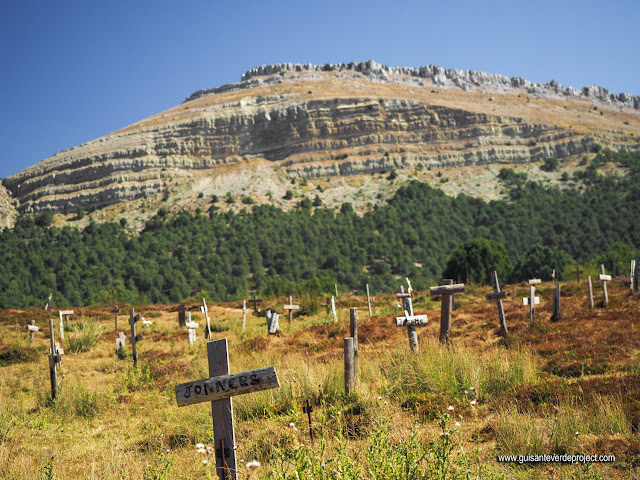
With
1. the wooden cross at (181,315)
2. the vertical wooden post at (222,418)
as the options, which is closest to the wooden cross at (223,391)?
the vertical wooden post at (222,418)

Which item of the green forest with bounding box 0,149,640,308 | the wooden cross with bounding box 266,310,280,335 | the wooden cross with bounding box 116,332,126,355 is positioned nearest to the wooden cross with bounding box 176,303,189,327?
the wooden cross with bounding box 266,310,280,335

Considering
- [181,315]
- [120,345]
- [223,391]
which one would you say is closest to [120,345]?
[120,345]

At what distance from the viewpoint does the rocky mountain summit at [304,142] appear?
3250 inches

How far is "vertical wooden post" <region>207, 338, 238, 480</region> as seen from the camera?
4426 millimetres

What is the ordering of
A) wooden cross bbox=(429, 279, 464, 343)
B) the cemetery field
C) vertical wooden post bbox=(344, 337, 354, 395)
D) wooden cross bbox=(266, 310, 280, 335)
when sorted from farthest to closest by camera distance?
wooden cross bbox=(266, 310, 280, 335) < wooden cross bbox=(429, 279, 464, 343) < vertical wooden post bbox=(344, 337, 354, 395) < the cemetery field

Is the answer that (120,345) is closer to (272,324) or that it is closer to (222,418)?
(272,324)

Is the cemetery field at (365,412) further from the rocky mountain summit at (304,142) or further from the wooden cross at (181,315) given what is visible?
the rocky mountain summit at (304,142)

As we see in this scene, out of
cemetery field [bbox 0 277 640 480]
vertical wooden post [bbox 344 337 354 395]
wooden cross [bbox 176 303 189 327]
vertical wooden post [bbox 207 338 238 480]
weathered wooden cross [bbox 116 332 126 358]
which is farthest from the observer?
wooden cross [bbox 176 303 189 327]

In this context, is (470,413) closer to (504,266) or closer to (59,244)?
(504,266)

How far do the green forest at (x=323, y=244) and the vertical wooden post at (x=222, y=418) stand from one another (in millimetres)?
37652

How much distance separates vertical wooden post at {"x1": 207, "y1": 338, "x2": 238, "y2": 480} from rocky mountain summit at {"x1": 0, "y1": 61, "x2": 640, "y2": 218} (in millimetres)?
72942

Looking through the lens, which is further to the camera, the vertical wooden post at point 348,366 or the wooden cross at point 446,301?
the wooden cross at point 446,301

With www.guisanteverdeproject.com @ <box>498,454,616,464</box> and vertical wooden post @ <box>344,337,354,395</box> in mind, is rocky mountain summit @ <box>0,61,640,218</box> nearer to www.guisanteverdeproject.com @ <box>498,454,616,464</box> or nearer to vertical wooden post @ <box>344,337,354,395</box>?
vertical wooden post @ <box>344,337,354,395</box>

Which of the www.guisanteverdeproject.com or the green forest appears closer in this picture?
the www.guisanteverdeproject.com
